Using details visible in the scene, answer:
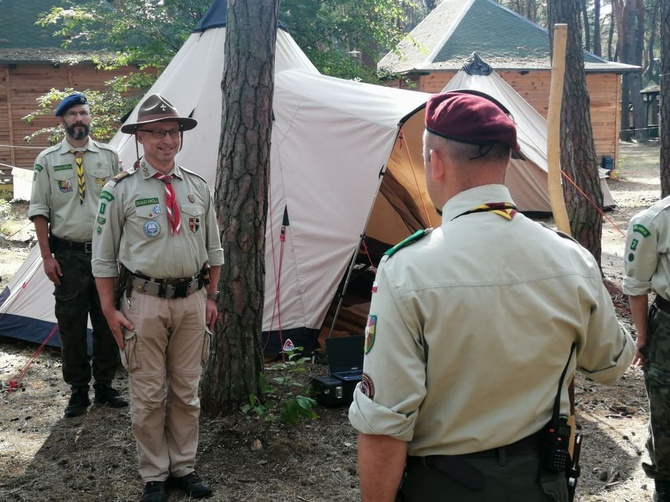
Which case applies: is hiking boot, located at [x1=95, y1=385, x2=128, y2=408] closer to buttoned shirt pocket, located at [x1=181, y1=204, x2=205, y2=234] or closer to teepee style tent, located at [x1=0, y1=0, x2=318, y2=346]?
teepee style tent, located at [x1=0, y1=0, x2=318, y2=346]

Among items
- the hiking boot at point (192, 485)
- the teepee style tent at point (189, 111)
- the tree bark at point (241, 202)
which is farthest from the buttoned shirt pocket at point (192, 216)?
the teepee style tent at point (189, 111)

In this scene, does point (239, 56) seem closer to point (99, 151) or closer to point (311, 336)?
point (99, 151)

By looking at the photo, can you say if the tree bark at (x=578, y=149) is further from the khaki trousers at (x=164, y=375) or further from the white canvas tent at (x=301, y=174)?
the khaki trousers at (x=164, y=375)

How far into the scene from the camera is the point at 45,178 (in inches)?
184

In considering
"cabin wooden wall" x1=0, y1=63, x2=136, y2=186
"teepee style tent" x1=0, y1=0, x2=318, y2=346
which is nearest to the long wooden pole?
"teepee style tent" x1=0, y1=0, x2=318, y2=346

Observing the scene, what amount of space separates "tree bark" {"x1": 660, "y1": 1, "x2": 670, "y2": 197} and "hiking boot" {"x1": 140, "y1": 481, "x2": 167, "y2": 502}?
5.45 m

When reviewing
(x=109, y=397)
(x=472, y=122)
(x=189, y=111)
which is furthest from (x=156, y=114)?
(x=189, y=111)

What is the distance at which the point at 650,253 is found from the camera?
126 inches

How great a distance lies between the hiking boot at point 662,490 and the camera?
326cm

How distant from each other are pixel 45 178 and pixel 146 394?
189cm

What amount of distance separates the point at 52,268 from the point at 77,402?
0.85m

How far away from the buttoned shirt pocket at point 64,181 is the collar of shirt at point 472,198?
11.6 ft

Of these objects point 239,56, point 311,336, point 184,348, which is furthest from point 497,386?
point 311,336

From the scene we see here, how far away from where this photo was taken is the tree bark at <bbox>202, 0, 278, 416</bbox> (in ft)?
14.0
